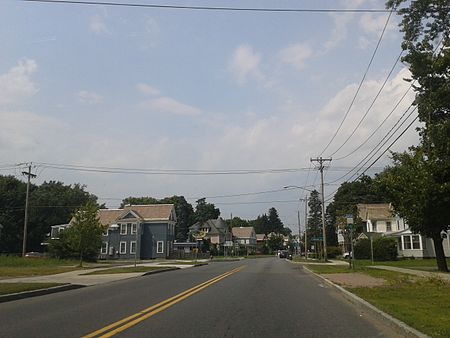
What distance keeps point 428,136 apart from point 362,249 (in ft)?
115

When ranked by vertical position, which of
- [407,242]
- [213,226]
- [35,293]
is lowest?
[35,293]

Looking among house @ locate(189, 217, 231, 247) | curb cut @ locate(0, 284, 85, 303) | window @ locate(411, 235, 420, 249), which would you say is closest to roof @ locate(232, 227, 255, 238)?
house @ locate(189, 217, 231, 247)

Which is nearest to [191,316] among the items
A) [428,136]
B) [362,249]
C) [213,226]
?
[428,136]

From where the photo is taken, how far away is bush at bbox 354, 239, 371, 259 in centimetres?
5644

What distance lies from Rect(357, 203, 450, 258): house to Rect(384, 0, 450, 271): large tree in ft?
56.9

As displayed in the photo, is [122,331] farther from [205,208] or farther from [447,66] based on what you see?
[205,208]

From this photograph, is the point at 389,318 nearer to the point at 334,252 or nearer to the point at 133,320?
the point at 133,320

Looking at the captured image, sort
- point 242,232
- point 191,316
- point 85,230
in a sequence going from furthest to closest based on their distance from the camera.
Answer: point 242,232
point 85,230
point 191,316

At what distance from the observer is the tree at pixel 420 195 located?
25859mm

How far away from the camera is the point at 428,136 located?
24594mm

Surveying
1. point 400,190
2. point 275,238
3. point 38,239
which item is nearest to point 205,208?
point 275,238

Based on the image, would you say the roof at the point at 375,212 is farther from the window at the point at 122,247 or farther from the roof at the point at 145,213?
the window at the point at 122,247

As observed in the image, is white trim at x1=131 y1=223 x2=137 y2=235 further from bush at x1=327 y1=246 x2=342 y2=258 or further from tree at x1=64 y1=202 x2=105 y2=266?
tree at x1=64 y1=202 x2=105 y2=266

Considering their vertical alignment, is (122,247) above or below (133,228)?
below
